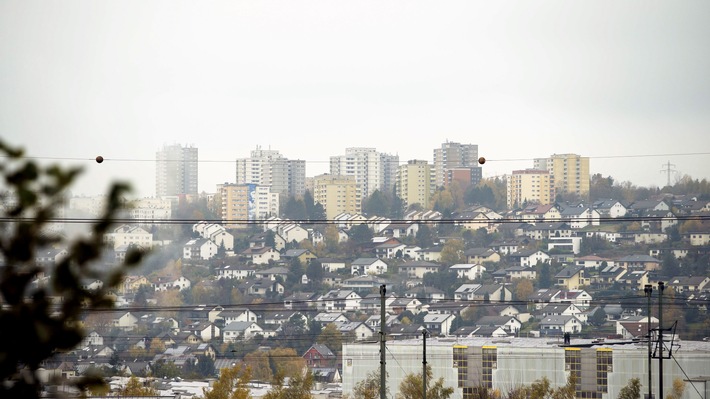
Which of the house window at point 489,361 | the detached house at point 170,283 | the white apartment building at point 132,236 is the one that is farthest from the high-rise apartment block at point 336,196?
→ the house window at point 489,361

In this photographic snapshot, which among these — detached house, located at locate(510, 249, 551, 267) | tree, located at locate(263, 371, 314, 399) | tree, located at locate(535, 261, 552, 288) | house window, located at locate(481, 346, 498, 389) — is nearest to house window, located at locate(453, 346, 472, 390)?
house window, located at locate(481, 346, 498, 389)

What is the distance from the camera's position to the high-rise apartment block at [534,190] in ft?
181

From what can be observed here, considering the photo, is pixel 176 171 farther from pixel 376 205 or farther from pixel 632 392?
pixel 632 392

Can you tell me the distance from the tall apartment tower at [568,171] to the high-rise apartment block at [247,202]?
13951 mm

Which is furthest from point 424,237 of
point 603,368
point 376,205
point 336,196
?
point 603,368

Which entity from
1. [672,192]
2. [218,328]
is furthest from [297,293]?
[672,192]

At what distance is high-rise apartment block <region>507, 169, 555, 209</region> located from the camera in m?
55.2

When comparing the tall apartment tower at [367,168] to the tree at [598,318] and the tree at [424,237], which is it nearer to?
the tree at [424,237]

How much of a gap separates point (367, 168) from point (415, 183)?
173 inches

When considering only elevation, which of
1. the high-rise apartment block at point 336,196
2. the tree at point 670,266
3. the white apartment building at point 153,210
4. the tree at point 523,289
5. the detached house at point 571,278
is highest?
the high-rise apartment block at point 336,196

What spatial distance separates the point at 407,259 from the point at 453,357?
24546 millimetres

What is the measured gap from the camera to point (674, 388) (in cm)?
2036

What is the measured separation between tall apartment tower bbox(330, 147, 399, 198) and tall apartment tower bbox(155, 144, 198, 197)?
8.18m

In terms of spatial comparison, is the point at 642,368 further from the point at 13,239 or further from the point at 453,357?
the point at 13,239
